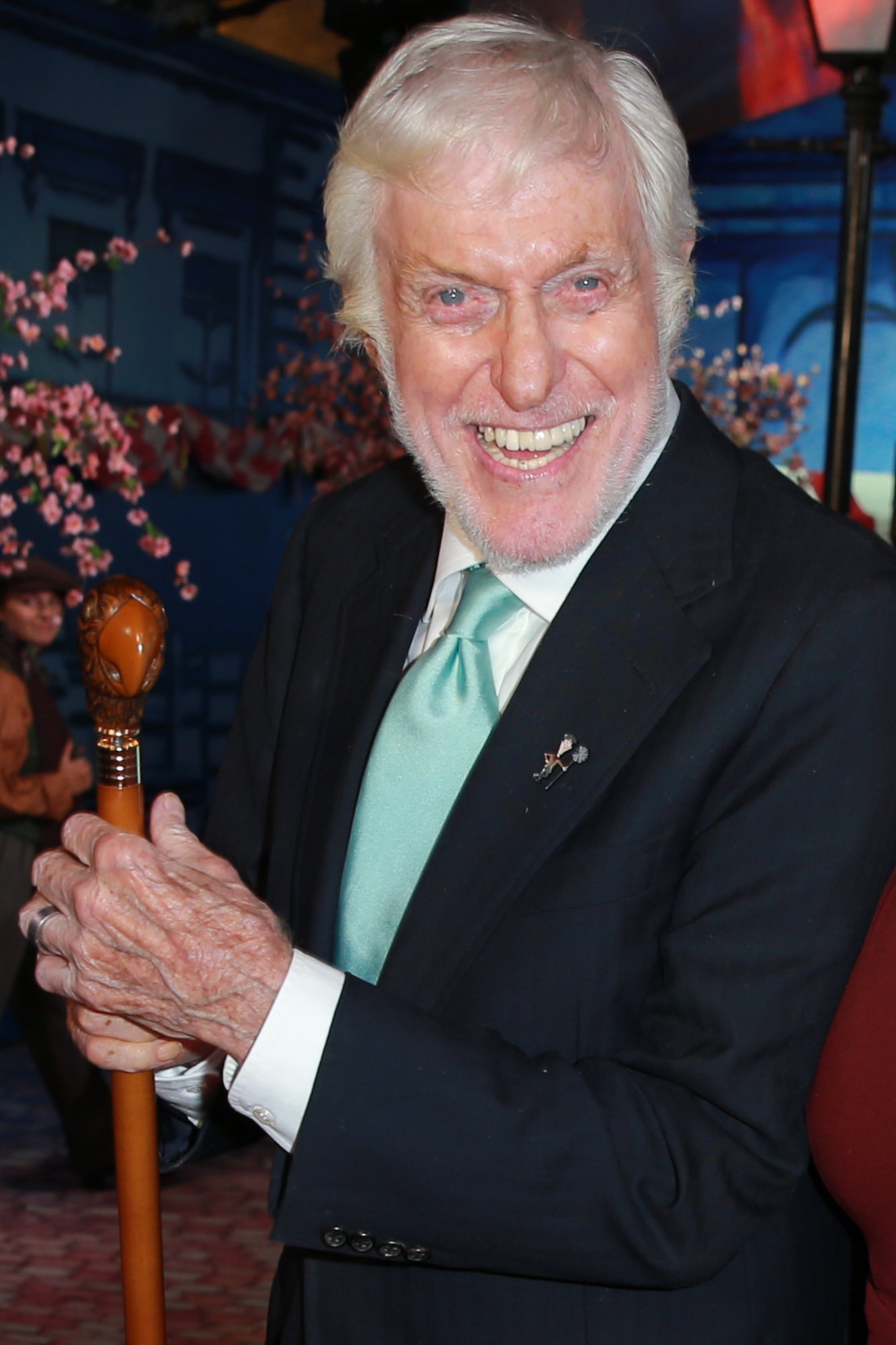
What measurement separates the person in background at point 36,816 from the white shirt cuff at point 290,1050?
3949mm

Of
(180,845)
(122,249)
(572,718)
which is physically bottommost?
(180,845)

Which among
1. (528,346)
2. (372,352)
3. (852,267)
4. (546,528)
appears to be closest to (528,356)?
(528,346)

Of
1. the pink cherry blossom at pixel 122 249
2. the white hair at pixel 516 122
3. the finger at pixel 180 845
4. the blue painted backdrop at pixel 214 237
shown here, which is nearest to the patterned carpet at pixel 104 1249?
the blue painted backdrop at pixel 214 237

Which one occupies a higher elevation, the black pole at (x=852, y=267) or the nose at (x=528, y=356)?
the black pole at (x=852, y=267)

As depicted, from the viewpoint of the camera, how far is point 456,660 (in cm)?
158

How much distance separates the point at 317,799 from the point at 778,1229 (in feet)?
2.09

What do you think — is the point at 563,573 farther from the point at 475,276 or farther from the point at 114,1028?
the point at 114,1028

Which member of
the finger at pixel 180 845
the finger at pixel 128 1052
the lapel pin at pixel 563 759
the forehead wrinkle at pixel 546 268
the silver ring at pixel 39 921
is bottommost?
the finger at pixel 128 1052

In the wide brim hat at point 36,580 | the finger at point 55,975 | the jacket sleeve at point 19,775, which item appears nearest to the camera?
the finger at point 55,975

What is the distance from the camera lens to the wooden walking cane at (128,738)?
1.34 m

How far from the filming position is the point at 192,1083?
5.38 ft

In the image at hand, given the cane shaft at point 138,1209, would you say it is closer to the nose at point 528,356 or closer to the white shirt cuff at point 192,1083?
the white shirt cuff at point 192,1083

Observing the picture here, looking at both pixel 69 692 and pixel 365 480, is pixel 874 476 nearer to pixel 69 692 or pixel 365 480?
pixel 69 692

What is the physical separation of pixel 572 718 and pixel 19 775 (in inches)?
159
